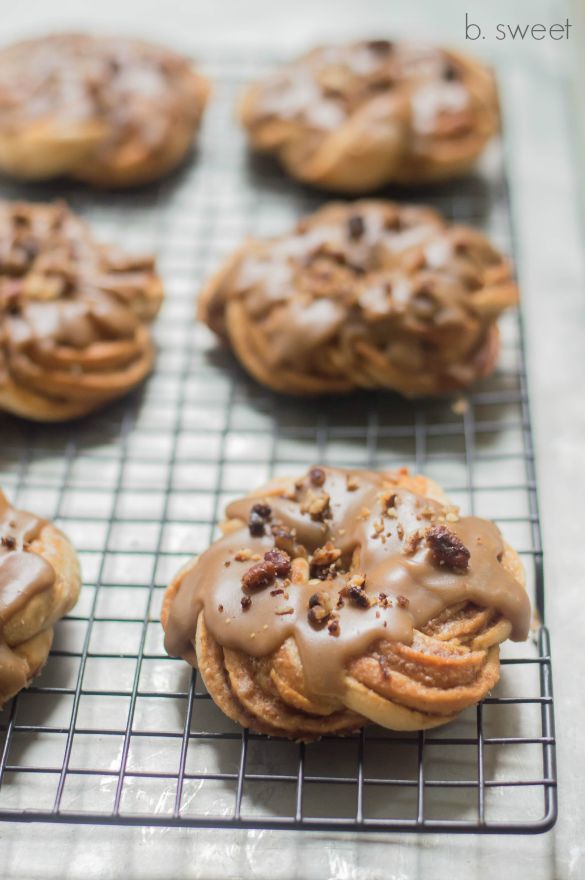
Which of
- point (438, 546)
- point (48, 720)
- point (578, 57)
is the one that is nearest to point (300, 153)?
point (578, 57)

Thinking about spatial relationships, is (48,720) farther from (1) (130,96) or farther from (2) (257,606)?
(1) (130,96)

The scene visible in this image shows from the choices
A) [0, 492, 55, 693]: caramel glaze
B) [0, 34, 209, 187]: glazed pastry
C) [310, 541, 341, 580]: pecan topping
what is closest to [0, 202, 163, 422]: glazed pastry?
[0, 34, 209, 187]: glazed pastry

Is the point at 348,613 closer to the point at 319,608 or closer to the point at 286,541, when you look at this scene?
the point at 319,608

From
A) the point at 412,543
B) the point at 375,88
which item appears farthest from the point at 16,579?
the point at 375,88

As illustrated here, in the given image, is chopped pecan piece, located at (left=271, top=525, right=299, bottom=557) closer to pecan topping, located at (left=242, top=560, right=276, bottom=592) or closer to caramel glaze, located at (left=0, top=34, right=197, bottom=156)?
pecan topping, located at (left=242, top=560, right=276, bottom=592)

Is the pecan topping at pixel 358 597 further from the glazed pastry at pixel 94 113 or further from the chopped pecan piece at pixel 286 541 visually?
the glazed pastry at pixel 94 113

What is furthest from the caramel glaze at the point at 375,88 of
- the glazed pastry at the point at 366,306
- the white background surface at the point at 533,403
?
the glazed pastry at the point at 366,306
